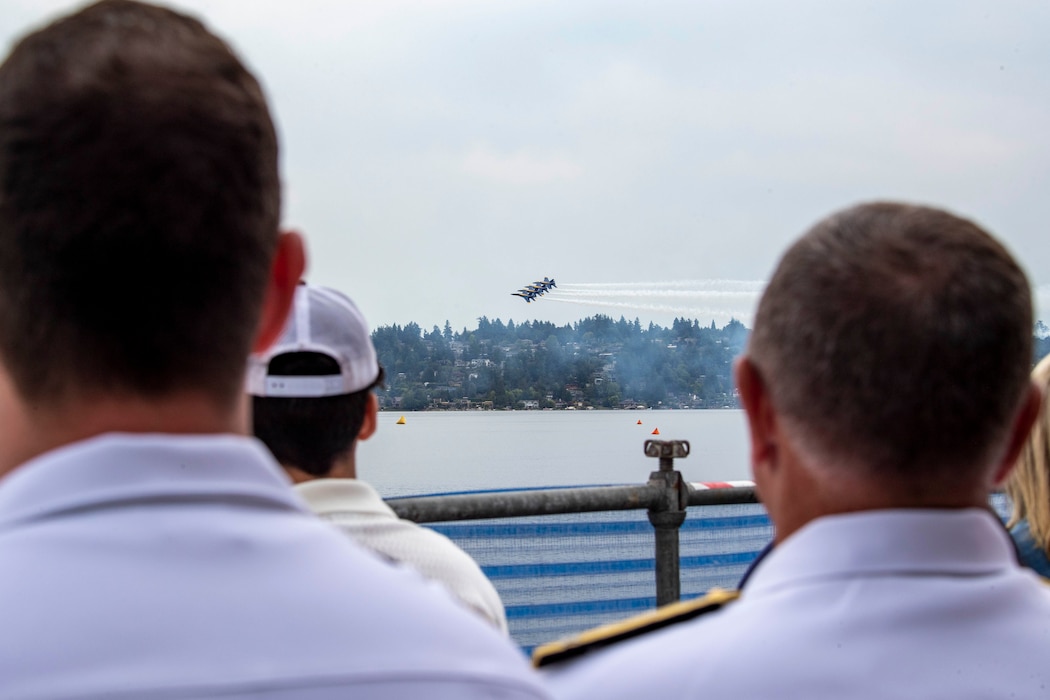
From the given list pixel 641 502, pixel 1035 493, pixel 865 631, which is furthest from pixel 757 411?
pixel 641 502

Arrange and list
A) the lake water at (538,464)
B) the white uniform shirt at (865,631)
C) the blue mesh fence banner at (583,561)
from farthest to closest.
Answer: the lake water at (538,464) < the blue mesh fence banner at (583,561) < the white uniform shirt at (865,631)

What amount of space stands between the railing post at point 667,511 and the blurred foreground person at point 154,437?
177 inches

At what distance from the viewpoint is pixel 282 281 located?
1.31 meters

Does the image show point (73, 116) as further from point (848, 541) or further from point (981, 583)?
point (981, 583)

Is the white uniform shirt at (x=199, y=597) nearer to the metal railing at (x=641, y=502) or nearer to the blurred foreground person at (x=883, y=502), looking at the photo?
the blurred foreground person at (x=883, y=502)

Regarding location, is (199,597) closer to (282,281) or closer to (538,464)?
(282,281)

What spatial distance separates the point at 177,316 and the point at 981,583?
112cm

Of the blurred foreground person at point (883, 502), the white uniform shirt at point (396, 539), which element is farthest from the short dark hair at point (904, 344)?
the white uniform shirt at point (396, 539)

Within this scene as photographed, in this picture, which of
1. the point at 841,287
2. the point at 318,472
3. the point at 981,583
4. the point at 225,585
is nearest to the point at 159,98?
the point at 225,585

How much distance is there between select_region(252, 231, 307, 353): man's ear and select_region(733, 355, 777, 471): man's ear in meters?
0.76

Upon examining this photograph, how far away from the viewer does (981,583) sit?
1519 millimetres

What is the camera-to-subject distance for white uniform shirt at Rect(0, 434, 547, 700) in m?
0.94

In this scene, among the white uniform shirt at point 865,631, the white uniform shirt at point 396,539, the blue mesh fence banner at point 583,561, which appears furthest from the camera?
the blue mesh fence banner at point 583,561

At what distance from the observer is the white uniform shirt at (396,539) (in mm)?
2643
